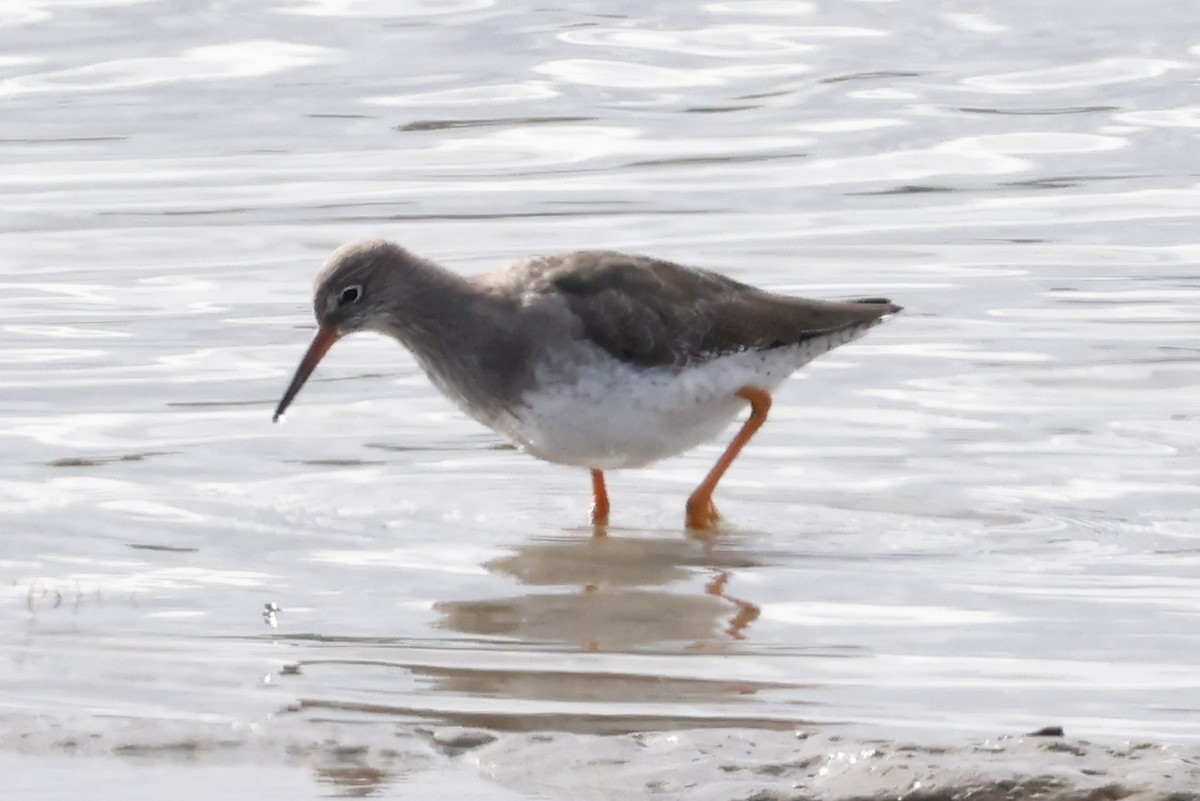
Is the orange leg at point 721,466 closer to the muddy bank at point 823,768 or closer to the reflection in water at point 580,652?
the reflection in water at point 580,652

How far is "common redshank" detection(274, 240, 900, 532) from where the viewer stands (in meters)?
9.04

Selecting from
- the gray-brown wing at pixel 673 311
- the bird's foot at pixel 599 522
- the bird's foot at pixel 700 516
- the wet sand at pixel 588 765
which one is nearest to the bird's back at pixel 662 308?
the gray-brown wing at pixel 673 311

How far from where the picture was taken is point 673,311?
9.50 metres

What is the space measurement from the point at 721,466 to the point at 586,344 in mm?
997

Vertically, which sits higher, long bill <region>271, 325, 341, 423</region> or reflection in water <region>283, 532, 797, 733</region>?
long bill <region>271, 325, 341, 423</region>

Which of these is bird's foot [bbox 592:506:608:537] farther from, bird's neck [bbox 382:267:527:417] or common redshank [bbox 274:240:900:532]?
bird's neck [bbox 382:267:527:417]

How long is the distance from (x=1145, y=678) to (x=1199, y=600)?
1.06m

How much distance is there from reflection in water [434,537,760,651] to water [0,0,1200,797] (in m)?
0.03

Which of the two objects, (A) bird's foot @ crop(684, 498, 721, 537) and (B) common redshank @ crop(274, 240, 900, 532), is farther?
(A) bird's foot @ crop(684, 498, 721, 537)

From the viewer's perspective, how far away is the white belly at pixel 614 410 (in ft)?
29.5

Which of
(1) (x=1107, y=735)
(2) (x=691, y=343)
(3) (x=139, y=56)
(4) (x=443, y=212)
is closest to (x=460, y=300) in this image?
(2) (x=691, y=343)

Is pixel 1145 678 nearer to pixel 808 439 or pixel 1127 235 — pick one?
pixel 808 439

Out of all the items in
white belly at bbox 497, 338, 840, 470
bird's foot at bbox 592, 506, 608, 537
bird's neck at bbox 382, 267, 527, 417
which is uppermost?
bird's neck at bbox 382, 267, 527, 417

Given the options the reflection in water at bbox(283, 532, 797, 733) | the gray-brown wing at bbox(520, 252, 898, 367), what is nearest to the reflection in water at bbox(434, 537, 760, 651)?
the reflection in water at bbox(283, 532, 797, 733)
